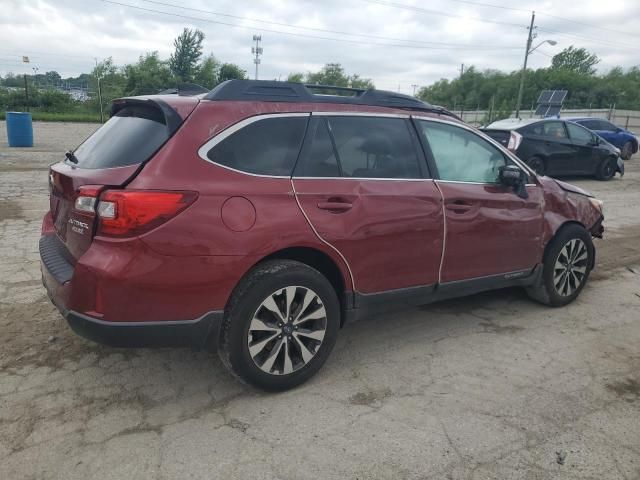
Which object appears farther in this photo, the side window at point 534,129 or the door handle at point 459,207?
the side window at point 534,129

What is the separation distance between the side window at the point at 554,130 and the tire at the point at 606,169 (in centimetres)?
184

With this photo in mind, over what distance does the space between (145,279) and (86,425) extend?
846 mm

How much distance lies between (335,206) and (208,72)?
211ft

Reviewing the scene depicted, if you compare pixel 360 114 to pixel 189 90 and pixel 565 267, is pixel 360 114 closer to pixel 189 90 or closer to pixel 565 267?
pixel 189 90

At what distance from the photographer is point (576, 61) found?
303 feet

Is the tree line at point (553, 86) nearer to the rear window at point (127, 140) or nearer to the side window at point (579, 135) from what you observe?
the side window at point (579, 135)

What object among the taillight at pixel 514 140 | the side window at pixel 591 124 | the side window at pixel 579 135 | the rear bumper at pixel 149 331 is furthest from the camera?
the side window at pixel 591 124

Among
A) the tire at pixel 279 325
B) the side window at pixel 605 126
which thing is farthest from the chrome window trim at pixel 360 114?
the side window at pixel 605 126

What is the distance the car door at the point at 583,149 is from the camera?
1292 cm

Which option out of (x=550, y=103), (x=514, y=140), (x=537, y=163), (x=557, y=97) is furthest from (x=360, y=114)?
(x=557, y=97)

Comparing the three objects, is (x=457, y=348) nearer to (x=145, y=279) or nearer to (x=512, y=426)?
(x=512, y=426)

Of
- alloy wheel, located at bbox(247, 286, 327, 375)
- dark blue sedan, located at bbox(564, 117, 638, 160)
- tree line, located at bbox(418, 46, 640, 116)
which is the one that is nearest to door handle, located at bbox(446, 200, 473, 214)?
alloy wheel, located at bbox(247, 286, 327, 375)

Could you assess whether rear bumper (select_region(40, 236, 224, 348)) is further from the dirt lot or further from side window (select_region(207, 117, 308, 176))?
side window (select_region(207, 117, 308, 176))

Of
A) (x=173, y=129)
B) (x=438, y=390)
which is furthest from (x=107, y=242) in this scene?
(x=438, y=390)
